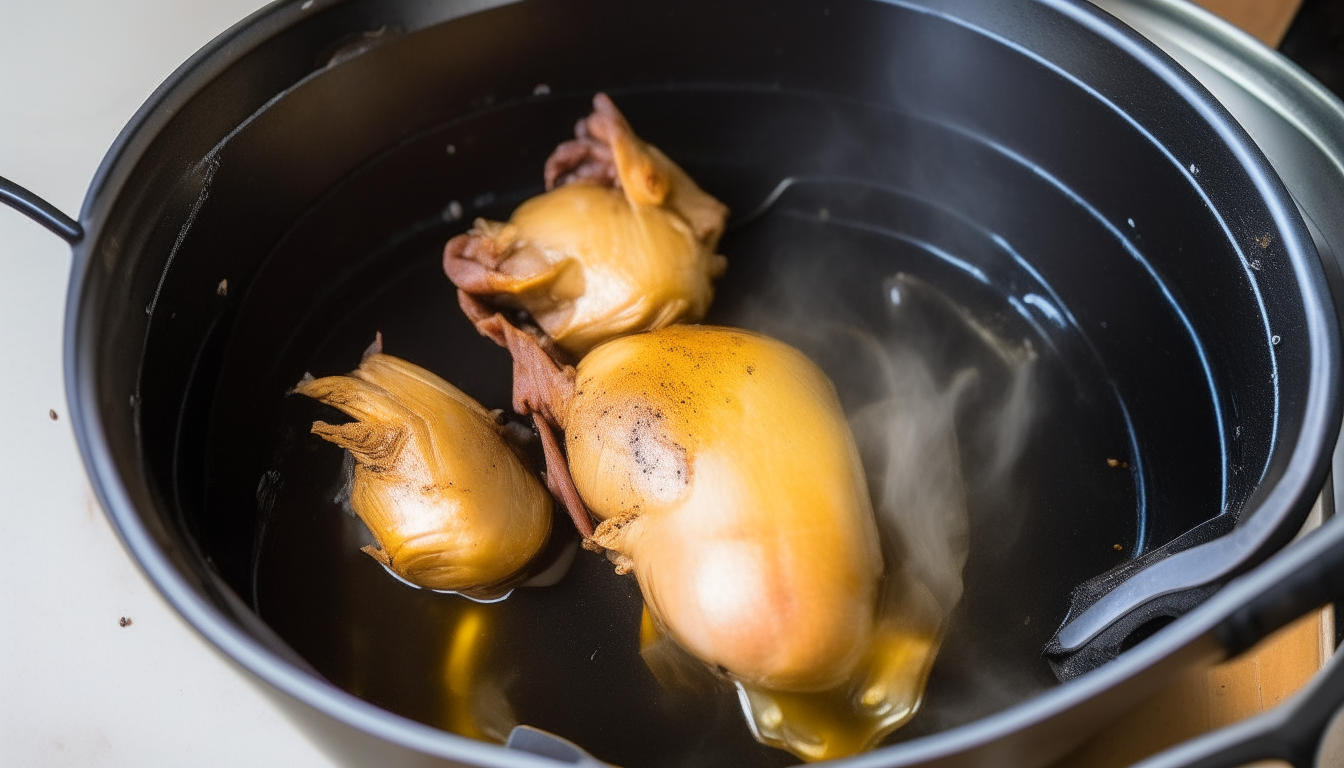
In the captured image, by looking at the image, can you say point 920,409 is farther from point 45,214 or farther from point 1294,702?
point 45,214

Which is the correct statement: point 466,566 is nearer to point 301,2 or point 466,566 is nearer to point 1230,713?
point 301,2

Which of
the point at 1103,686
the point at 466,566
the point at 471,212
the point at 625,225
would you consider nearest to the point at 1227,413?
the point at 1103,686

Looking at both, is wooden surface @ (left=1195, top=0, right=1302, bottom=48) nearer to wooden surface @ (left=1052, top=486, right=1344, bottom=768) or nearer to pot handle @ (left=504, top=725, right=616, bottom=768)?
wooden surface @ (left=1052, top=486, right=1344, bottom=768)

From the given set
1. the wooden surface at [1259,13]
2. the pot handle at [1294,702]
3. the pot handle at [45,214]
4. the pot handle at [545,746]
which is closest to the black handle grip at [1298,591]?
the pot handle at [1294,702]

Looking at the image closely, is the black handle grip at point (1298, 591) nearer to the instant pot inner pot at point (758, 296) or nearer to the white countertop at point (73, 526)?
the instant pot inner pot at point (758, 296)

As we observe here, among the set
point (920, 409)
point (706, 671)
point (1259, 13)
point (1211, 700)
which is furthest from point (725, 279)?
point (1259, 13)

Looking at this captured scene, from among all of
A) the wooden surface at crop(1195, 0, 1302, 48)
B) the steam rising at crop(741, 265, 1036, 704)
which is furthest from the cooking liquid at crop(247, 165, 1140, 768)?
the wooden surface at crop(1195, 0, 1302, 48)
